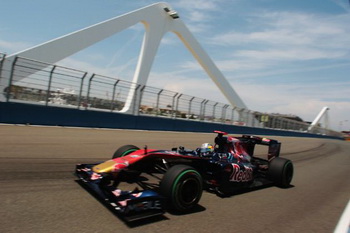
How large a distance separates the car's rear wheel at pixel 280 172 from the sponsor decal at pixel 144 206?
10.5ft

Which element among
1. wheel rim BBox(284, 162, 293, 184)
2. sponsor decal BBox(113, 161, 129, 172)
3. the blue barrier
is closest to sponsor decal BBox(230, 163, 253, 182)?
wheel rim BBox(284, 162, 293, 184)

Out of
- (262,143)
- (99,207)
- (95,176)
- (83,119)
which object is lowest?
(99,207)

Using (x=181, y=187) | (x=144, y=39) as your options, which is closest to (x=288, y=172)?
(x=181, y=187)

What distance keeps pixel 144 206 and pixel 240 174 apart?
2.18m

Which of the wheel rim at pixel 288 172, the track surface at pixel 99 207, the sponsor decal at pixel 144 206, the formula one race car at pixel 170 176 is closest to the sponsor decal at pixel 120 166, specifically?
the formula one race car at pixel 170 176

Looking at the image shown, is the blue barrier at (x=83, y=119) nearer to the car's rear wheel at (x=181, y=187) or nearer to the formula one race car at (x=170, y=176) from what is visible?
the formula one race car at (x=170, y=176)

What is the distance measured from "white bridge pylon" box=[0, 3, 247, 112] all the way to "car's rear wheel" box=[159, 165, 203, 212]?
1174 centimetres

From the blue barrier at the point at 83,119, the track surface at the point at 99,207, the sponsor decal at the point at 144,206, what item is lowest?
the track surface at the point at 99,207

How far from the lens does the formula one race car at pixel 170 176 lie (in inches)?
123

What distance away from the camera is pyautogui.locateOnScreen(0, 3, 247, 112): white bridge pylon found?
22.2m

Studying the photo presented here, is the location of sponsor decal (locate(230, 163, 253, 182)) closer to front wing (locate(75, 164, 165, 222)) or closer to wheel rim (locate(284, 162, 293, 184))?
wheel rim (locate(284, 162, 293, 184))

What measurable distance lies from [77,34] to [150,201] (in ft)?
78.2

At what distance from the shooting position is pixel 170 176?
340 centimetres

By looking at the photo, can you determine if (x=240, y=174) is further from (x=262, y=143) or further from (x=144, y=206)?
(x=144, y=206)
